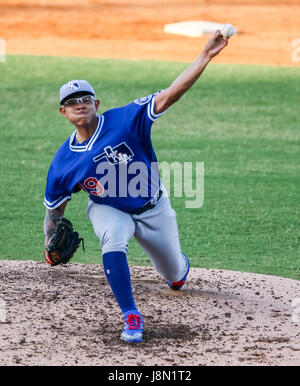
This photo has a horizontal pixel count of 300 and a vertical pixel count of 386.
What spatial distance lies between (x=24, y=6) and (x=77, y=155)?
18159mm

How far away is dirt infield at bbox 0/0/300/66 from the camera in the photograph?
17641mm

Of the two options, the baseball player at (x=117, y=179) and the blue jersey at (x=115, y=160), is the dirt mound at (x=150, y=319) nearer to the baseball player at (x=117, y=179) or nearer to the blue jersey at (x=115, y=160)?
the baseball player at (x=117, y=179)

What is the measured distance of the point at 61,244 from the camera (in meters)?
5.35

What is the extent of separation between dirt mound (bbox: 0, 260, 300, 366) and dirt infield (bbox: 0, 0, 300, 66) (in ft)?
36.5

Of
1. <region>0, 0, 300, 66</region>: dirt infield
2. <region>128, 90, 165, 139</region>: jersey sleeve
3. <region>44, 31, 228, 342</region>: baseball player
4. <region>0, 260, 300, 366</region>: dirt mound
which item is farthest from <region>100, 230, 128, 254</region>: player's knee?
A: <region>0, 0, 300, 66</region>: dirt infield

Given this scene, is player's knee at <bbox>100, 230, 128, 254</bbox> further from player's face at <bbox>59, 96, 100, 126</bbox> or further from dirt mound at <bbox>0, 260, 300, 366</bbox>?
player's face at <bbox>59, 96, 100, 126</bbox>

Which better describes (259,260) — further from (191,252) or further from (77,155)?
(77,155)

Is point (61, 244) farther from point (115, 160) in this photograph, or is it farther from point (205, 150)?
point (205, 150)

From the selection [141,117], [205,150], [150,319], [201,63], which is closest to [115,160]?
[141,117]

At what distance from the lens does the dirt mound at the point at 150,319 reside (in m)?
4.70

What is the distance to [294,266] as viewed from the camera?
688 centimetres

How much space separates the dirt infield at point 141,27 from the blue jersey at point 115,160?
11.8m

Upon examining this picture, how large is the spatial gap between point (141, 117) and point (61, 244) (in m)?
1.00
